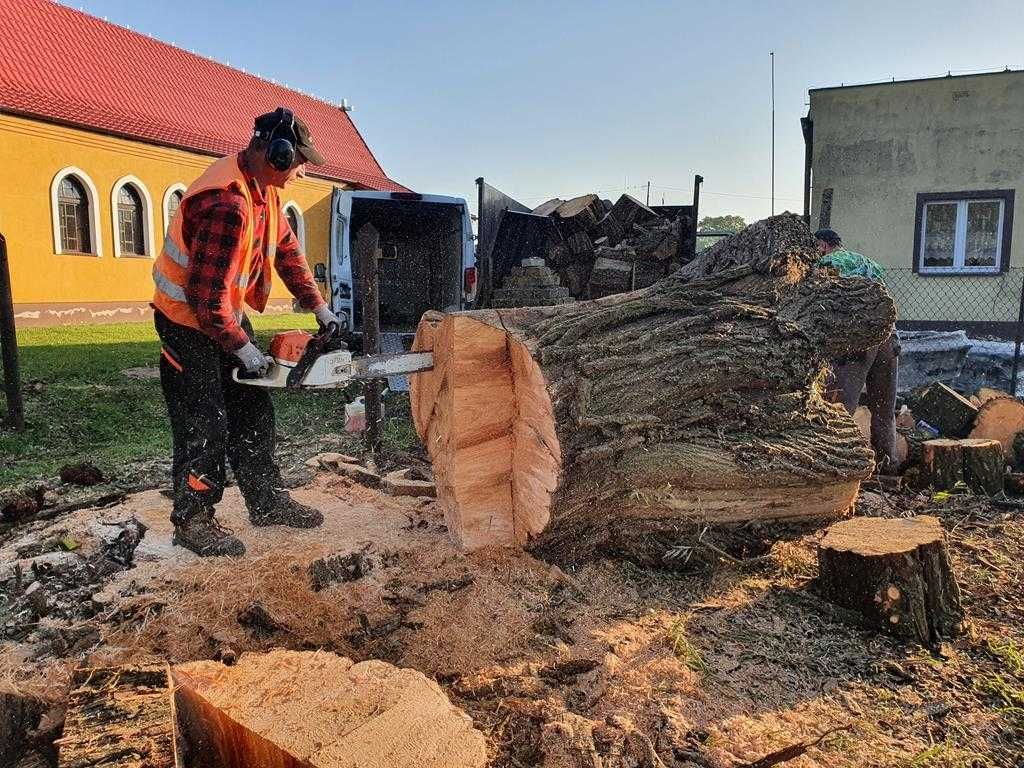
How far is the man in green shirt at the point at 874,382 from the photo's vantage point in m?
4.51

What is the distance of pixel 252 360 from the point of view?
111 inches

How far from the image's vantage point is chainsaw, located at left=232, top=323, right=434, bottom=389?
2.77 metres

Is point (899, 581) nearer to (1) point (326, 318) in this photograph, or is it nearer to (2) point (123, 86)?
(1) point (326, 318)

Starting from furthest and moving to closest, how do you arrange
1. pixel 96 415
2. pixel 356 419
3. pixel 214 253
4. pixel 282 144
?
pixel 96 415 < pixel 356 419 < pixel 282 144 < pixel 214 253

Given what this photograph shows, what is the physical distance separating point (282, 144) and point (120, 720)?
2158 millimetres

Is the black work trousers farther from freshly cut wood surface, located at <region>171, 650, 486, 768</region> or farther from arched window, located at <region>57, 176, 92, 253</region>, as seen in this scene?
arched window, located at <region>57, 176, 92, 253</region>

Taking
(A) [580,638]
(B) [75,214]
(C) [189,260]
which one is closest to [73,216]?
(B) [75,214]

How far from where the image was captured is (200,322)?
2.77 m

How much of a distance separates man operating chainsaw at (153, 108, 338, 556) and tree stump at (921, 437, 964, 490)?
3.70 meters

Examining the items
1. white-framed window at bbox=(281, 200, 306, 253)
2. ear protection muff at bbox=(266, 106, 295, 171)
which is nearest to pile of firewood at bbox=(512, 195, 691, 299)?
ear protection muff at bbox=(266, 106, 295, 171)

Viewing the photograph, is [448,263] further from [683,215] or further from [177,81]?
[177,81]

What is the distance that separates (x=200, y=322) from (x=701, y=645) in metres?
2.26

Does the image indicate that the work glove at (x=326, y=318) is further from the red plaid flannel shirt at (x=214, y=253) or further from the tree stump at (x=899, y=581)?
the tree stump at (x=899, y=581)

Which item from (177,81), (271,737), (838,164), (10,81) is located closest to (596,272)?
(838,164)
